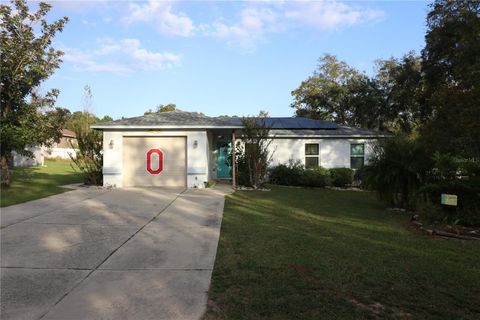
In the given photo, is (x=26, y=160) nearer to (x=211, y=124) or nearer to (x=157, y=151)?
(x=157, y=151)

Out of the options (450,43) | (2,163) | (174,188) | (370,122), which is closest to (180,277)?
(174,188)

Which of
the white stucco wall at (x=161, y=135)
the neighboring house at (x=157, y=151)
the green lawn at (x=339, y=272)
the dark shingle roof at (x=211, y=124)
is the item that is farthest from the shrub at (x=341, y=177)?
the green lawn at (x=339, y=272)

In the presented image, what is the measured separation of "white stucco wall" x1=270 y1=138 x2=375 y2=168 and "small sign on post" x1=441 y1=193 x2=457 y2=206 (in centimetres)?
1254

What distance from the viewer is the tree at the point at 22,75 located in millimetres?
13883

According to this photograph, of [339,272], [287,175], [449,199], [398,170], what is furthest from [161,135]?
[339,272]

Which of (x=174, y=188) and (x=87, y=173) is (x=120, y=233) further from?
(x=87, y=173)

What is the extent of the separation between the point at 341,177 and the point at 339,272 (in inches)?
578

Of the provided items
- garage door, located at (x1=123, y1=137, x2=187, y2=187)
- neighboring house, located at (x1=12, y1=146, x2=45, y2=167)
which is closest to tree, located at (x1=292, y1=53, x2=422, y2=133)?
garage door, located at (x1=123, y1=137, x2=187, y2=187)

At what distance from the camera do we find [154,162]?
16.2m

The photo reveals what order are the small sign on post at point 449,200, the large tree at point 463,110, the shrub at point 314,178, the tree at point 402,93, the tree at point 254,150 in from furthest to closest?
the tree at point 402,93, the shrub at point 314,178, the tree at point 254,150, the large tree at point 463,110, the small sign on post at point 449,200

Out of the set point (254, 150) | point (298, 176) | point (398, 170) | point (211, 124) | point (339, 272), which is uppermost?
point (211, 124)

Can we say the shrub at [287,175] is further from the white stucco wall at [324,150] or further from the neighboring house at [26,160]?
the neighboring house at [26,160]

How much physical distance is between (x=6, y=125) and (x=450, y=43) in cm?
1908

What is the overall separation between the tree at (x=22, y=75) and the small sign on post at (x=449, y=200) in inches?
509
